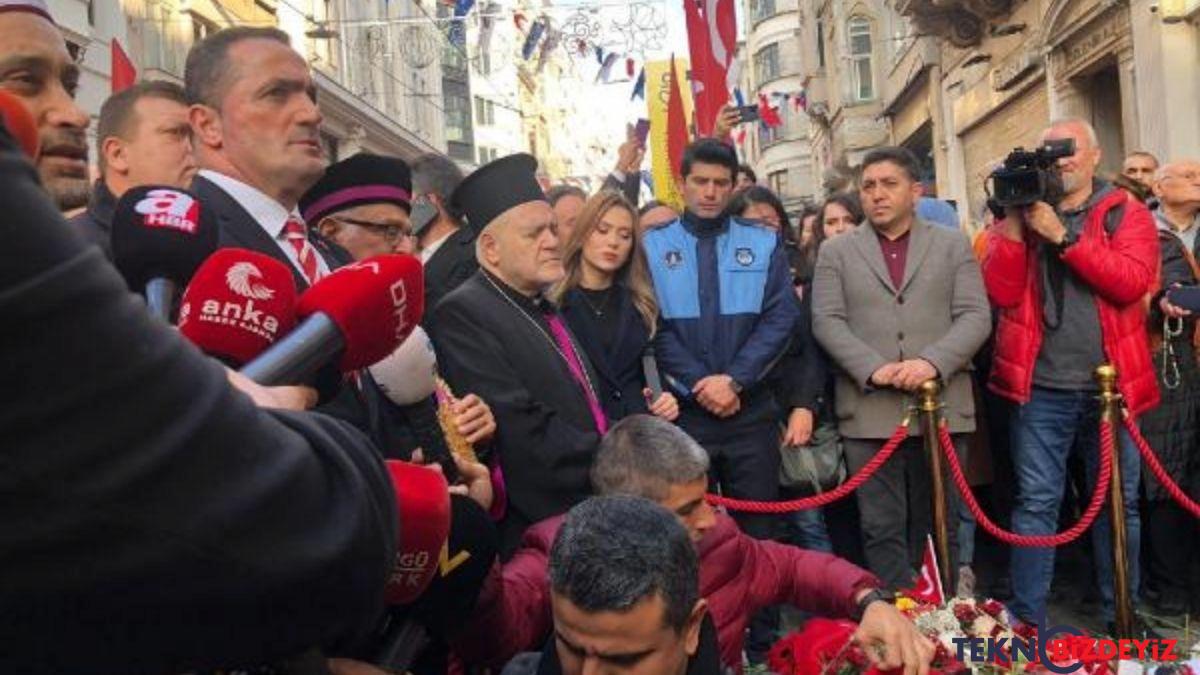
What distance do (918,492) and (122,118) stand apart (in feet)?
12.2

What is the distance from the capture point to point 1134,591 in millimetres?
5020

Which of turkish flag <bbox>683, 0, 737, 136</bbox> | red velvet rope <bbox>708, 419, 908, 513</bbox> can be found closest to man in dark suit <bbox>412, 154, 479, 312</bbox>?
red velvet rope <bbox>708, 419, 908, 513</bbox>

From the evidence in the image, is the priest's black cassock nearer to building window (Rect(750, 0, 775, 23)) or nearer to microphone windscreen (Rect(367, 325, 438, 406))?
microphone windscreen (Rect(367, 325, 438, 406))

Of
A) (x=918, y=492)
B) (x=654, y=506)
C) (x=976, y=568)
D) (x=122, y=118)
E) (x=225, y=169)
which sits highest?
(x=122, y=118)

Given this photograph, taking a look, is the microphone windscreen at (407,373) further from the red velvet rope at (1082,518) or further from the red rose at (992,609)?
the red velvet rope at (1082,518)

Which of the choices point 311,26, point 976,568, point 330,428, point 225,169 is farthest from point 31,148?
point 311,26

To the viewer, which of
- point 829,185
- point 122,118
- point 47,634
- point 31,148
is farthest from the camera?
point 829,185

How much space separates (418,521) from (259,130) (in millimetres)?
1280

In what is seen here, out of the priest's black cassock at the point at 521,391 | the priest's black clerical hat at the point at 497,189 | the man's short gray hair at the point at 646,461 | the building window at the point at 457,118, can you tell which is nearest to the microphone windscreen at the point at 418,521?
the man's short gray hair at the point at 646,461

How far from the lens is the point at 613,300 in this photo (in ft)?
16.3

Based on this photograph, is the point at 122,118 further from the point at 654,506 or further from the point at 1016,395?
the point at 1016,395

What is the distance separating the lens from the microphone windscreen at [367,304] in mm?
1309

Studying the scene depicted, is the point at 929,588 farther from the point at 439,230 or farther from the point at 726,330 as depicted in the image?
the point at 439,230

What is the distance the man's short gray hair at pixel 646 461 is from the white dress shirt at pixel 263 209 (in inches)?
42.4
